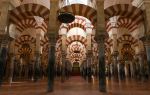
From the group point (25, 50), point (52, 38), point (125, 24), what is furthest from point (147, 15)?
point (25, 50)

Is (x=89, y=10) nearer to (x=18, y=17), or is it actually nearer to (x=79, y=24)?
(x=18, y=17)

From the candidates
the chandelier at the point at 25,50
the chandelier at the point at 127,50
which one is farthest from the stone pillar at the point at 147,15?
the chandelier at the point at 25,50

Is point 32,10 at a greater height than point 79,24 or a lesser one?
lesser

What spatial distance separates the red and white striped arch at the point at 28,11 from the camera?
755 cm

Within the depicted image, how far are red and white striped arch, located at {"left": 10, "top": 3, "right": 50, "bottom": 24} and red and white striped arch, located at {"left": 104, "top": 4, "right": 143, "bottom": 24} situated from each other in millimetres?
2622

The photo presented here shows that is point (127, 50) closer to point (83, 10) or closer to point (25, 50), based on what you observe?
point (25, 50)

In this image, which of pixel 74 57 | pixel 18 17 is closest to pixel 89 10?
pixel 18 17

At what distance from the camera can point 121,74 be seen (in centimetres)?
1316

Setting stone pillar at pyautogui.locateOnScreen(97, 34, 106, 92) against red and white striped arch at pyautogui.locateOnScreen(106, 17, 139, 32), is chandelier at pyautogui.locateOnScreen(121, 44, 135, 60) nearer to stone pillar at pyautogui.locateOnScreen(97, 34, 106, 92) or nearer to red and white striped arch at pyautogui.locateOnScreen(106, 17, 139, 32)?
red and white striped arch at pyautogui.locateOnScreen(106, 17, 139, 32)

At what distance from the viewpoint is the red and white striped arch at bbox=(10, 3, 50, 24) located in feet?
24.8

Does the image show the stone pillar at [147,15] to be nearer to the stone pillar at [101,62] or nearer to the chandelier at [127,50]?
the stone pillar at [101,62]

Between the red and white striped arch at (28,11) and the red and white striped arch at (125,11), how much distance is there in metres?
2.62

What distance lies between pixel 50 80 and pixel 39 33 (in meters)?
6.68

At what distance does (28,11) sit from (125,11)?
14.1 feet
